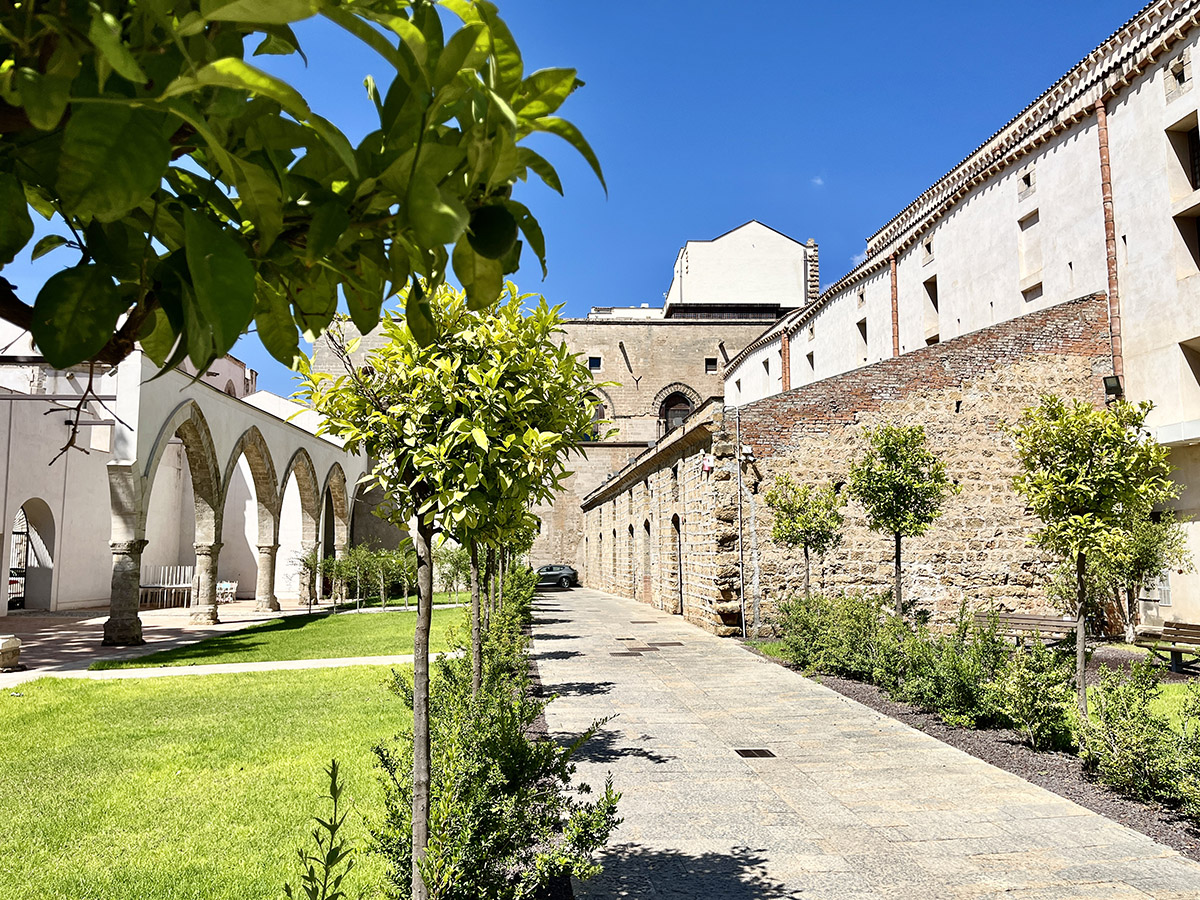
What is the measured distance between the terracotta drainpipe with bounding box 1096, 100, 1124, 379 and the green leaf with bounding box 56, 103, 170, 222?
17.4m

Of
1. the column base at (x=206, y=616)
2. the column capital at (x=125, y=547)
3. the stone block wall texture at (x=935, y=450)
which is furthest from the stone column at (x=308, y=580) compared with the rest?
the stone block wall texture at (x=935, y=450)

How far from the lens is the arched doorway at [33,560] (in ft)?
65.3

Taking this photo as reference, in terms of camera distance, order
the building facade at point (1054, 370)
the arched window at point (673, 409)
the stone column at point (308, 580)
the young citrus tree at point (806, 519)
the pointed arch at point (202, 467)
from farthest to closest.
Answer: the arched window at point (673, 409)
the stone column at point (308, 580)
the pointed arch at point (202, 467)
the building facade at point (1054, 370)
the young citrus tree at point (806, 519)

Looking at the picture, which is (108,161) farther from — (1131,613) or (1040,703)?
(1131,613)

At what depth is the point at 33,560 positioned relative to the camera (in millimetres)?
20359

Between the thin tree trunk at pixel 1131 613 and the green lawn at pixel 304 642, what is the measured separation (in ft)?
38.2

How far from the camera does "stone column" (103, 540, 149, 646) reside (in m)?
13.6

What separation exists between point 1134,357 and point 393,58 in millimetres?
17192

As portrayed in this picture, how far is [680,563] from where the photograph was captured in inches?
725

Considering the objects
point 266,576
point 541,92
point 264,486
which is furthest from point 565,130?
point 266,576

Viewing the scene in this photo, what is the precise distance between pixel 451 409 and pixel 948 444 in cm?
1346

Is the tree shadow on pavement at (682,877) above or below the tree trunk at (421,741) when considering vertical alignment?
below

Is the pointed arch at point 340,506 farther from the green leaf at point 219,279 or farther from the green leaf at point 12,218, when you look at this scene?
the green leaf at point 219,279

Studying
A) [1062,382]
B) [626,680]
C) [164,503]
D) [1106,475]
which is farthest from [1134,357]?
[164,503]
